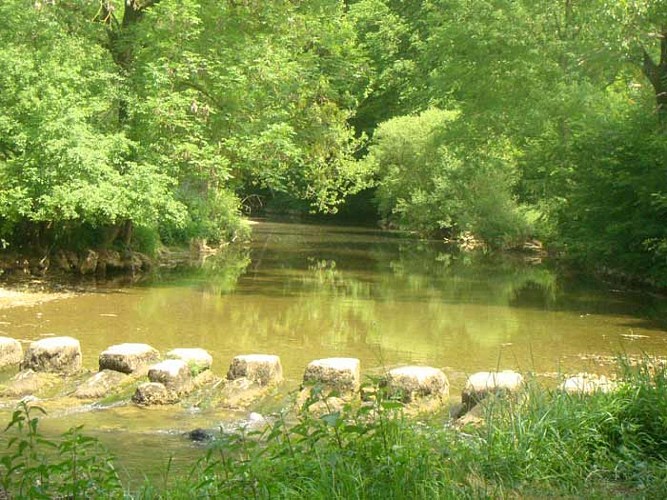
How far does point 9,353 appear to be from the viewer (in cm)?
1193

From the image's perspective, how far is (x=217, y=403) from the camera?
10.3 metres

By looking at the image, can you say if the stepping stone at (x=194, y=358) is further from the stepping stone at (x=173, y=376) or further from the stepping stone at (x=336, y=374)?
the stepping stone at (x=336, y=374)

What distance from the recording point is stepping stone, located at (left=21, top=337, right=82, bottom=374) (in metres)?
11.3

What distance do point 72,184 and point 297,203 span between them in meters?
52.3

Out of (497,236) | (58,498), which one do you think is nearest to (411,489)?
(58,498)

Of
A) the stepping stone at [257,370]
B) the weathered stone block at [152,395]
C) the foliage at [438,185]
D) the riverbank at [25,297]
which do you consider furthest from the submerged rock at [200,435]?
the foliage at [438,185]

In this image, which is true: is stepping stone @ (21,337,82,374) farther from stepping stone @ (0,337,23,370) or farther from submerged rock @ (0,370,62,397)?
stepping stone @ (0,337,23,370)

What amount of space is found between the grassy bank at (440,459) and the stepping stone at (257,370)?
13.8ft

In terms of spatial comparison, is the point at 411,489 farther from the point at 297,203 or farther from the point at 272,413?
the point at 297,203

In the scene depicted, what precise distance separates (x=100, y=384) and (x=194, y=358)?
50.3 inches


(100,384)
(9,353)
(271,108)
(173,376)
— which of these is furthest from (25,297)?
(173,376)

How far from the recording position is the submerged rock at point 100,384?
10438 millimetres

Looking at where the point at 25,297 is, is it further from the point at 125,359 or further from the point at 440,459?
the point at 440,459

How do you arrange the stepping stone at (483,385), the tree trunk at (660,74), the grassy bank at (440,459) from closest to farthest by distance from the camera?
the grassy bank at (440,459), the stepping stone at (483,385), the tree trunk at (660,74)
